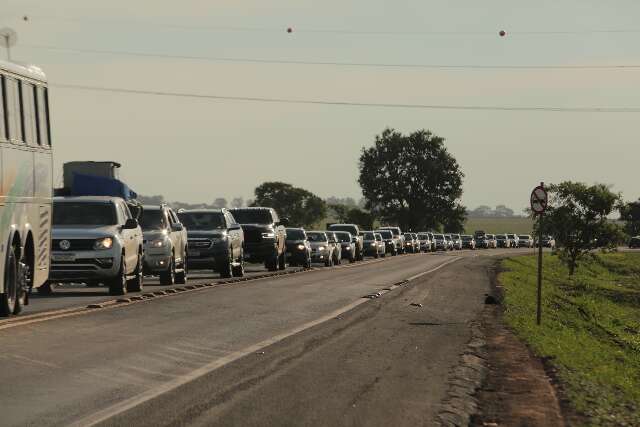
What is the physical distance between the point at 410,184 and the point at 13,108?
128m

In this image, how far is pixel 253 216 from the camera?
45844mm

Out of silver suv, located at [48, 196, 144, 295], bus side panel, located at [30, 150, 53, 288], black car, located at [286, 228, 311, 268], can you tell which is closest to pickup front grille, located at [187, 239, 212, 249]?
silver suv, located at [48, 196, 144, 295]

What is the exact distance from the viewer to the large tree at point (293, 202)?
152125mm

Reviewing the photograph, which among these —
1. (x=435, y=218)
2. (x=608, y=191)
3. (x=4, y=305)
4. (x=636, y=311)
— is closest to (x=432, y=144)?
(x=435, y=218)

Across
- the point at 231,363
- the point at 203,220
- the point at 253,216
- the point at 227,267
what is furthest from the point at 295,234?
the point at 231,363

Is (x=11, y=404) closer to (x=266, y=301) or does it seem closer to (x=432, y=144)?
(x=266, y=301)

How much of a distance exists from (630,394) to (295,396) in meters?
4.63

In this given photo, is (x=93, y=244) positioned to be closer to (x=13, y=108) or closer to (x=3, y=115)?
(x=13, y=108)

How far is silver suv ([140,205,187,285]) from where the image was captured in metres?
31.6

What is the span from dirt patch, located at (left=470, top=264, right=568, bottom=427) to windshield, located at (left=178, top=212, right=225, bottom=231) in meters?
19.0

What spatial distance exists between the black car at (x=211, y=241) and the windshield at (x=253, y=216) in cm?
713

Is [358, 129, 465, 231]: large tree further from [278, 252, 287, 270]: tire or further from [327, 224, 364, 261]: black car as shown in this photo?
[278, 252, 287, 270]: tire

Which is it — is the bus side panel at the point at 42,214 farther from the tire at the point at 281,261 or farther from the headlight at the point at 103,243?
the tire at the point at 281,261

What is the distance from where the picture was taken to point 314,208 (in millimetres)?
155875
